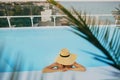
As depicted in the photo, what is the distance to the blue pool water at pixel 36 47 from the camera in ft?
16.1

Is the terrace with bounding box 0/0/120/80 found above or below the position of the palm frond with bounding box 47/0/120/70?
below

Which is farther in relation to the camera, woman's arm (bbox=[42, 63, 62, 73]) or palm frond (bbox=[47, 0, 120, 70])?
woman's arm (bbox=[42, 63, 62, 73])

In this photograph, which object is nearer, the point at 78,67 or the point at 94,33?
the point at 94,33

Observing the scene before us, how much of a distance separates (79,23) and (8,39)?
5.82 m

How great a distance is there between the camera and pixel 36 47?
5.81 meters

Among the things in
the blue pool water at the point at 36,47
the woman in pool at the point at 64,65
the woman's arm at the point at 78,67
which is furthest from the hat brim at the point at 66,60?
the blue pool water at the point at 36,47

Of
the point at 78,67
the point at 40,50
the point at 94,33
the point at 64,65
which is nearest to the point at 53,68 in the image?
the point at 64,65

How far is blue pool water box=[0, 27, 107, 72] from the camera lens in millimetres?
4910


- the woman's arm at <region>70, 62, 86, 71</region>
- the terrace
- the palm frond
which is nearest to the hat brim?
the woman's arm at <region>70, 62, 86, 71</region>

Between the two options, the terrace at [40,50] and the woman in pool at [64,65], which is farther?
the woman in pool at [64,65]

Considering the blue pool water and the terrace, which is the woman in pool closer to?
the terrace

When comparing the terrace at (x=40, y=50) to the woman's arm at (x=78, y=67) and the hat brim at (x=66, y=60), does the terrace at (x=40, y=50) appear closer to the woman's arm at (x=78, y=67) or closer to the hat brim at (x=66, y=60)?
the woman's arm at (x=78, y=67)

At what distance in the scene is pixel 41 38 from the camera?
6.41 meters

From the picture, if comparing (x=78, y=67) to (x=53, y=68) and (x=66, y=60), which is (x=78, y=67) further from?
(x=53, y=68)
